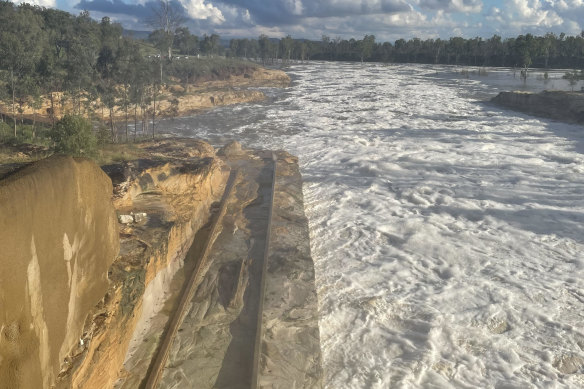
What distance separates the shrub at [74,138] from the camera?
42.8 ft

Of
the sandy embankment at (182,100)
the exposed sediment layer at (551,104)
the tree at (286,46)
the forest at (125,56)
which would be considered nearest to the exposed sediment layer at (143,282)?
the forest at (125,56)

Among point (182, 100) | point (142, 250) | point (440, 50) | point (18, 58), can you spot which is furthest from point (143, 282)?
point (440, 50)

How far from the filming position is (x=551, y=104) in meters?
38.6

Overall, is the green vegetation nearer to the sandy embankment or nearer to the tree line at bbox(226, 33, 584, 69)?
the sandy embankment

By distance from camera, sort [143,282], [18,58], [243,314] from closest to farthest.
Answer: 1. [143,282]
2. [243,314]
3. [18,58]

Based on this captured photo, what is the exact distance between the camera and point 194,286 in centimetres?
1008

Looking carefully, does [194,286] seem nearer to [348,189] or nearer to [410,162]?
[348,189]

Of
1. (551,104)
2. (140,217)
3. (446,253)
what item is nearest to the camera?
(140,217)

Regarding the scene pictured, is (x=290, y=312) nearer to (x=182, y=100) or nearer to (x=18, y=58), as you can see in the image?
(x=18, y=58)

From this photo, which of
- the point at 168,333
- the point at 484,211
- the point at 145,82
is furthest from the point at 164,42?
the point at 168,333

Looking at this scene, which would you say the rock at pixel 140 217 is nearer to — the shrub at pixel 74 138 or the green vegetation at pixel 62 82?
the shrub at pixel 74 138

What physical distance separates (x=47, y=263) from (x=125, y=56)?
97.0ft

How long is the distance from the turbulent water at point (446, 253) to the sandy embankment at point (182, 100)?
14.5 m

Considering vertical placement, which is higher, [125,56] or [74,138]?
[125,56]
